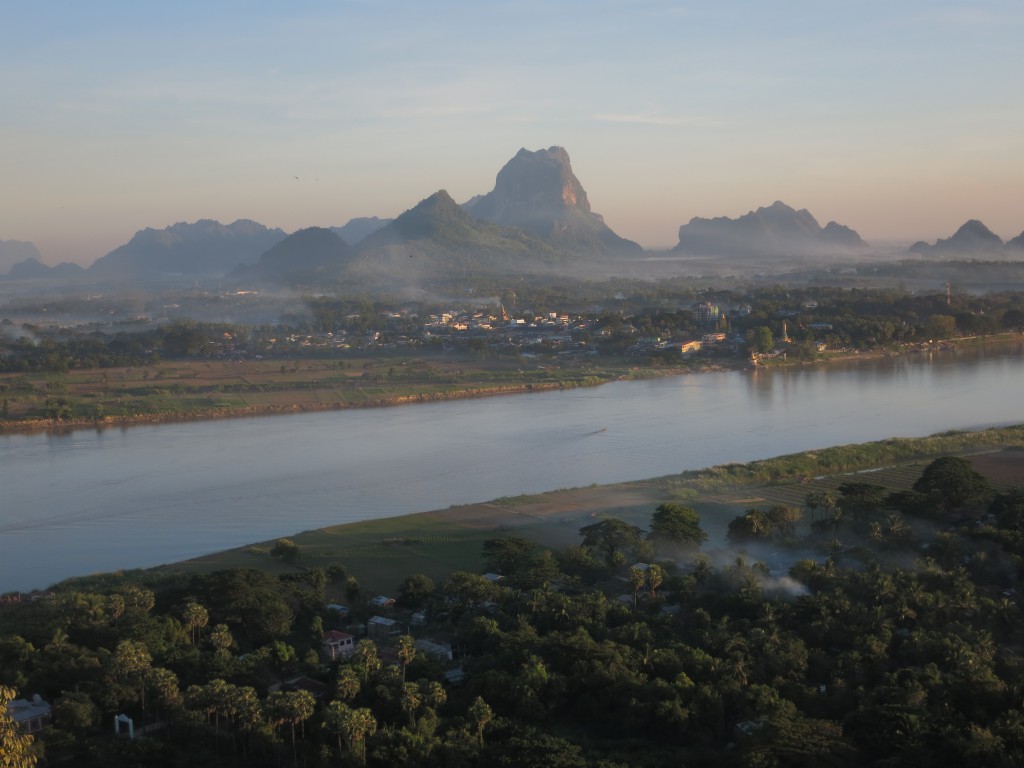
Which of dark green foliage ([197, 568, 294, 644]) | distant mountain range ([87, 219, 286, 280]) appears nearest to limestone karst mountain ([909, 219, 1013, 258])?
distant mountain range ([87, 219, 286, 280])

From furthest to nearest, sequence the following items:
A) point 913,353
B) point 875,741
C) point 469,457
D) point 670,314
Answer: point 670,314 < point 913,353 < point 469,457 < point 875,741

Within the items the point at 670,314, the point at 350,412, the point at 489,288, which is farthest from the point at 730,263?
the point at 350,412

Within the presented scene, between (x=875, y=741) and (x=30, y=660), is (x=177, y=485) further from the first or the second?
(x=875, y=741)

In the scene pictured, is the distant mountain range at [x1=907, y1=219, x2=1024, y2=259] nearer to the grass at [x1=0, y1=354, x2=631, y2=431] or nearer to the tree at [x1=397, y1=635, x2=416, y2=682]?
the grass at [x1=0, y1=354, x2=631, y2=431]

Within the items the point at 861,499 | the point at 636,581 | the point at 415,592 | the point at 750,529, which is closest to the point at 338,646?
the point at 415,592

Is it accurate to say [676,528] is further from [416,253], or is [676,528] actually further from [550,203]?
[550,203]

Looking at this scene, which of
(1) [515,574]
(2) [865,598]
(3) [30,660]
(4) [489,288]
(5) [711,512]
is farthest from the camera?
(4) [489,288]

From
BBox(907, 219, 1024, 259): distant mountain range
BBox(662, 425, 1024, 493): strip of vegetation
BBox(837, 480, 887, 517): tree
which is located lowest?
BBox(662, 425, 1024, 493): strip of vegetation
